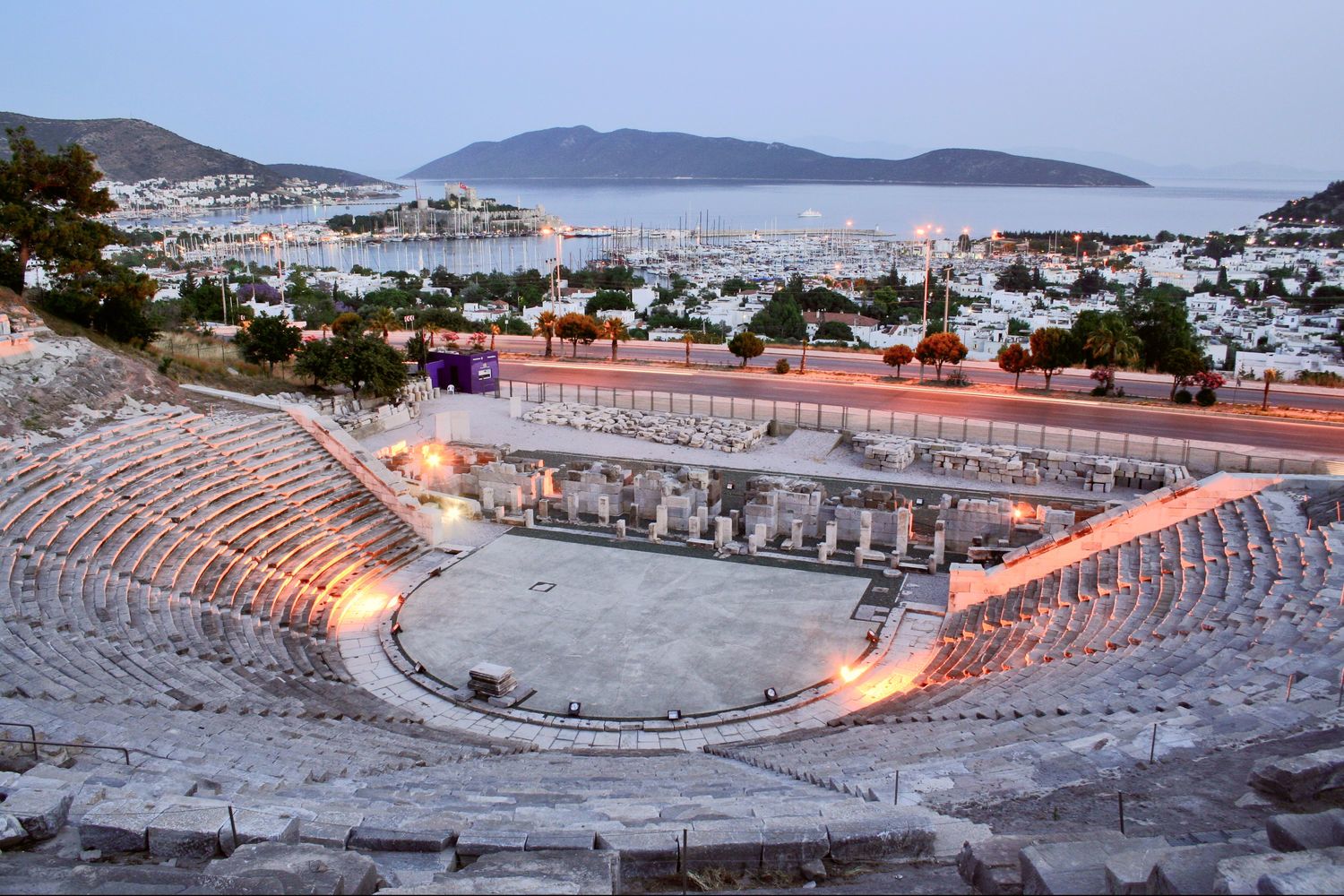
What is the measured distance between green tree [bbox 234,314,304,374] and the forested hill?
179 metres

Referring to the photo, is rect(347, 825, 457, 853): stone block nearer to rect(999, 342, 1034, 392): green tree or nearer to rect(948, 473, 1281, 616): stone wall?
A: rect(948, 473, 1281, 616): stone wall

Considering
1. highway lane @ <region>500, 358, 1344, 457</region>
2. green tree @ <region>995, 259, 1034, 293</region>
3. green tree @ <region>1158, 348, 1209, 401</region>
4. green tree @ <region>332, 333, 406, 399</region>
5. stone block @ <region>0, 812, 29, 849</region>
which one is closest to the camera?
stone block @ <region>0, 812, 29, 849</region>

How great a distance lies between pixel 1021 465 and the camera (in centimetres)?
3125

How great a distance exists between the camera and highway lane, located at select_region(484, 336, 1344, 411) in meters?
44.2

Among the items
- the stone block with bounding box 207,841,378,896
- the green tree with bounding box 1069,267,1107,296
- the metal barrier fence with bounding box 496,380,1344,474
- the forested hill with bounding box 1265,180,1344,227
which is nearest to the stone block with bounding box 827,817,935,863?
the stone block with bounding box 207,841,378,896

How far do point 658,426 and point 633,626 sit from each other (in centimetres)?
1683

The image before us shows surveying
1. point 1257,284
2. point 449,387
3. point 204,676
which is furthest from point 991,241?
point 204,676

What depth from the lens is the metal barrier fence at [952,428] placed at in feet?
102

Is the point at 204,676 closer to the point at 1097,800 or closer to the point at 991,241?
the point at 1097,800

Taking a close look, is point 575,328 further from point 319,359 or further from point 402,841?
point 402,841

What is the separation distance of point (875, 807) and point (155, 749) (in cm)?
864

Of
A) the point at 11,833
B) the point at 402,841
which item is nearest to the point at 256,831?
the point at 402,841

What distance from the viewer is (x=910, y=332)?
70.4 meters

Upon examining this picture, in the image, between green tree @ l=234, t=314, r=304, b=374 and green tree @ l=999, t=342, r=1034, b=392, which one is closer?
green tree @ l=234, t=314, r=304, b=374
